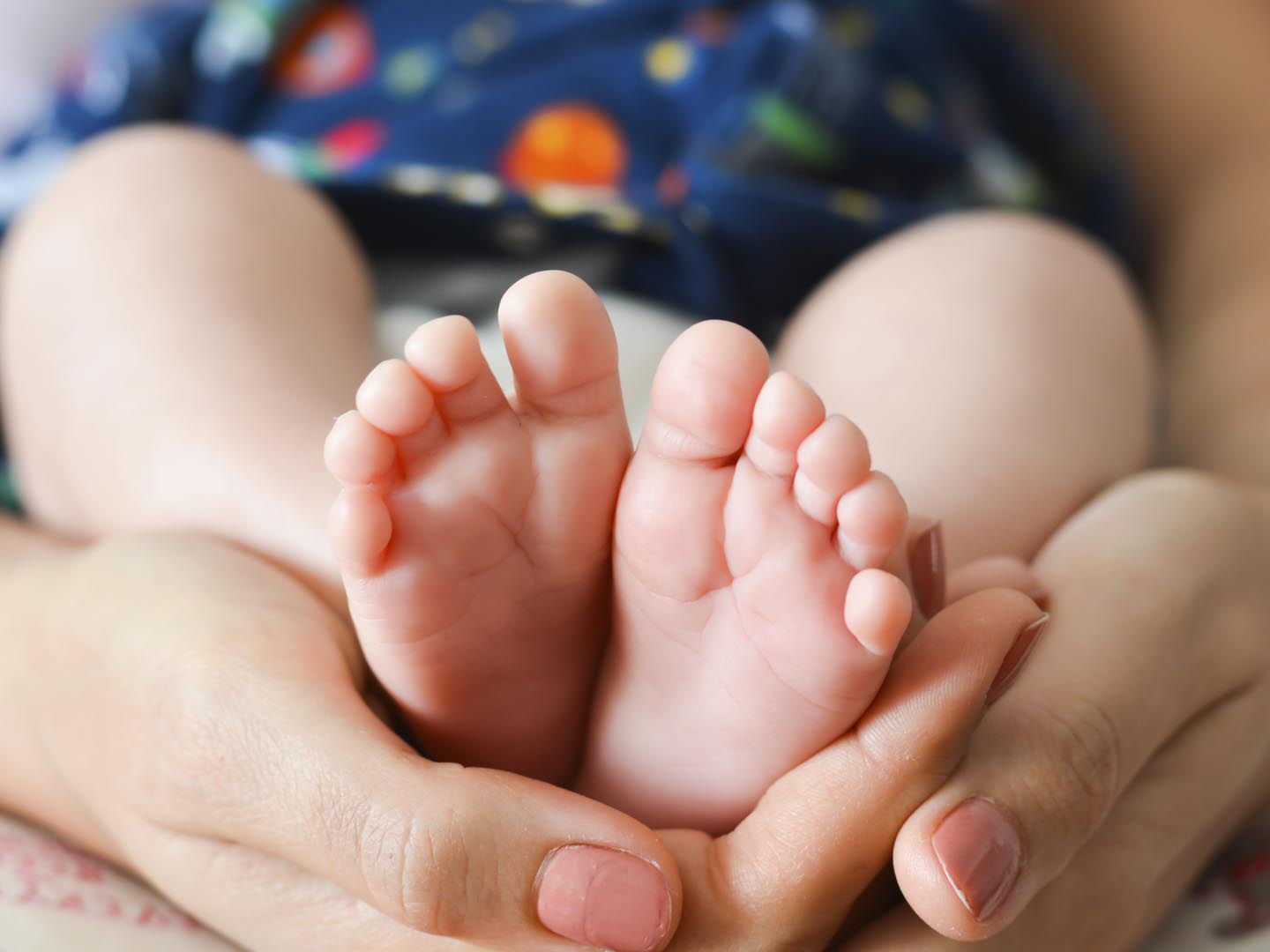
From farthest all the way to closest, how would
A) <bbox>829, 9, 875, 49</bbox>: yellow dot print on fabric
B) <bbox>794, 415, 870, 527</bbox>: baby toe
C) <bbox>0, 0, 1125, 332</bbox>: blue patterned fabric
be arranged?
<bbox>829, 9, 875, 49</bbox>: yellow dot print on fabric → <bbox>0, 0, 1125, 332</bbox>: blue patterned fabric → <bbox>794, 415, 870, 527</bbox>: baby toe

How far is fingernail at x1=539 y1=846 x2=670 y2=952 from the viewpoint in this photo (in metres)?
0.35

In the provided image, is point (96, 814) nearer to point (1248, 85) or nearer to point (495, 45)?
point (495, 45)

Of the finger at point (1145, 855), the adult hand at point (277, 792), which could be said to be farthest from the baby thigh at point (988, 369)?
the adult hand at point (277, 792)

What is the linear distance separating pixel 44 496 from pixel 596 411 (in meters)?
0.42

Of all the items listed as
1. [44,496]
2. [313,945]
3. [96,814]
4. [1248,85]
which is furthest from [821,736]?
[1248,85]

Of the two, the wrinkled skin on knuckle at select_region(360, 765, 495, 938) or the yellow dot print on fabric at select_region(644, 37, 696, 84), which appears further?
the yellow dot print on fabric at select_region(644, 37, 696, 84)

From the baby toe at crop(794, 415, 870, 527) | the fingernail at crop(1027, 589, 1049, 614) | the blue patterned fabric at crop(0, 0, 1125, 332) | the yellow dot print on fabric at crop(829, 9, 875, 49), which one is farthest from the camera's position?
the yellow dot print on fabric at crop(829, 9, 875, 49)

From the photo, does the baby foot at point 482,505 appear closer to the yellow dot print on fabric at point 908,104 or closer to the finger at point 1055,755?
the finger at point 1055,755

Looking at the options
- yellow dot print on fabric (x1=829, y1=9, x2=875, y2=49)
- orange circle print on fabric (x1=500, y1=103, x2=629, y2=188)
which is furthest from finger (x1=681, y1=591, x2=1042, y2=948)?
yellow dot print on fabric (x1=829, y1=9, x2=875, y2=49)

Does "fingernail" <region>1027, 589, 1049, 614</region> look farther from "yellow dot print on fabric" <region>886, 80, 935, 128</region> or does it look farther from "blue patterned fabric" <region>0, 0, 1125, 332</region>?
"yellow dot print on fabric" <region>886, 80, 935, 128</region>

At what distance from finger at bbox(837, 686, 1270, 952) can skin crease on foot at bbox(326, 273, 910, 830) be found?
94mm

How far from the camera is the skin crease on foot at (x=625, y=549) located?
348mm

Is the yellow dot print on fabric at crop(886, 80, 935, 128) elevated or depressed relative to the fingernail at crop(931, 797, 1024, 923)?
elevated

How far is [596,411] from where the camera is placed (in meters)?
0.39
